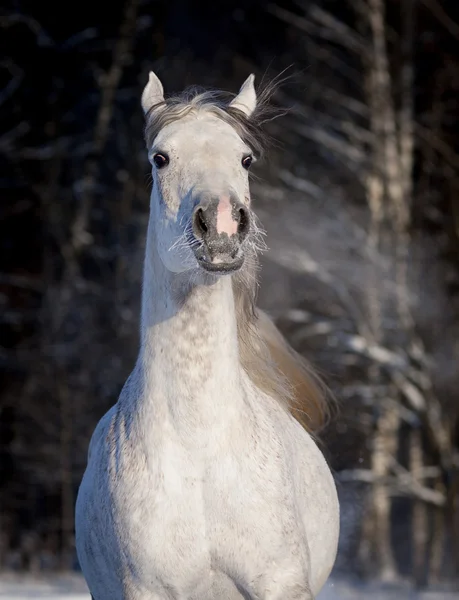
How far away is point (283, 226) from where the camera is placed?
15.0 m

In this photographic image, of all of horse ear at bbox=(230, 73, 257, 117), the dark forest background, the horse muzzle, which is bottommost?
the horse muzzle

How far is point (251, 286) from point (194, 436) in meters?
0.80

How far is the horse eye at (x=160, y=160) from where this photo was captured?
12.9 ft

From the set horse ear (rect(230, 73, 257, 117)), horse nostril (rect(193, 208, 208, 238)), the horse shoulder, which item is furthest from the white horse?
the horse shoulder

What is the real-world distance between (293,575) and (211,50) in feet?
46.8

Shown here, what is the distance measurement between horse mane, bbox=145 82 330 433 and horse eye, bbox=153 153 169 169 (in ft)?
0.57

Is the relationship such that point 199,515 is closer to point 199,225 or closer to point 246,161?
point 199,225

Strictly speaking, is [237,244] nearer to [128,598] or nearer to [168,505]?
[168,505]

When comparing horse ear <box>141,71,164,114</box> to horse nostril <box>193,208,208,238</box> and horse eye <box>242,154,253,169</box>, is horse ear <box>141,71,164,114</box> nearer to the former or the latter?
horse eye <box>242,154,253,169</box>

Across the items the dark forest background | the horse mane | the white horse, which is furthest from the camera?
the dark forest background

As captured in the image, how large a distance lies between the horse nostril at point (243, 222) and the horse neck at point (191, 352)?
1.29 feet

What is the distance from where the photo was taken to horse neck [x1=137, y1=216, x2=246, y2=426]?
3904 mm

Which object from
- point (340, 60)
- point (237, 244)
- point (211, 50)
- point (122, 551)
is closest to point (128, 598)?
point (122, 551)

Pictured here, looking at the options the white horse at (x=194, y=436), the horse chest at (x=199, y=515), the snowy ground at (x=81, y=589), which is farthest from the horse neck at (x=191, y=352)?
the snowy ground at (x=81, y=589)
